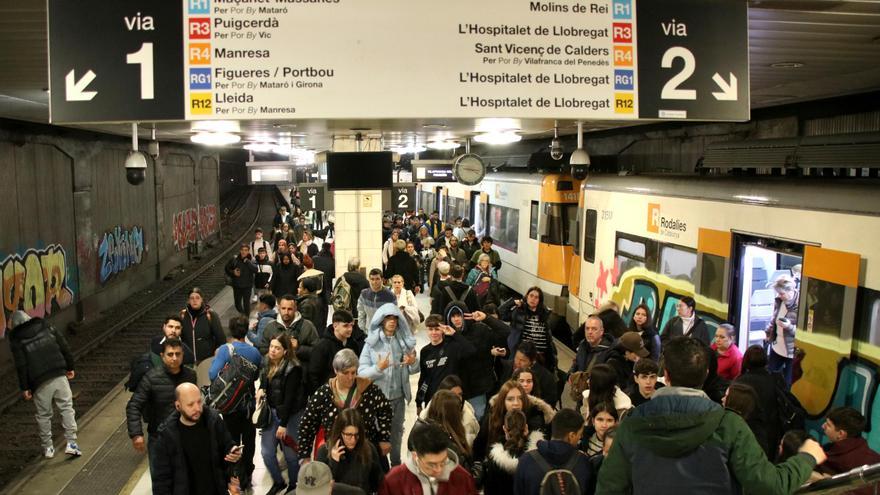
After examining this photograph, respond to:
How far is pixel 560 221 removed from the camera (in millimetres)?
15703

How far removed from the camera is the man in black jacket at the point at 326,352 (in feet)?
24.4

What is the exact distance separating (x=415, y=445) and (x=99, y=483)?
5340 millimetres

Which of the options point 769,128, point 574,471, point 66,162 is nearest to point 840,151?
point 574,471

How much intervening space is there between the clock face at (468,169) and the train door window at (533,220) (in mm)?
1314

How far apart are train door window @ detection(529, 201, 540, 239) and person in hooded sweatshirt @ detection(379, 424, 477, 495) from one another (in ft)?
40.6

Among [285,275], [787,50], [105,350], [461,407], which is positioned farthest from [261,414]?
[105,350]

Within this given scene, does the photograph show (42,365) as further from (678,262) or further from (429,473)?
(678,262)

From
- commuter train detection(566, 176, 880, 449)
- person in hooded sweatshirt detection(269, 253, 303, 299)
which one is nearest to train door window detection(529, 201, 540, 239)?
commuter train detection(566, 176, 880, 449)

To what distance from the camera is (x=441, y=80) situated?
5555 millimetres

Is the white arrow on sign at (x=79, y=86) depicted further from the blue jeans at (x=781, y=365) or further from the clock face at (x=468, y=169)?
the clock face at (x=468, y=169)

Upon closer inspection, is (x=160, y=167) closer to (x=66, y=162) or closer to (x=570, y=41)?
(x=66, y=162)

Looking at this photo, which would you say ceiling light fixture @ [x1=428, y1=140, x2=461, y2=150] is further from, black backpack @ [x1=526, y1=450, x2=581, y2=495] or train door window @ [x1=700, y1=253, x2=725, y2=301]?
black backpack @ [x1=526, y1=450, x2=581, y2=495]

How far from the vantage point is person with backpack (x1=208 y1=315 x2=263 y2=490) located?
280 inches

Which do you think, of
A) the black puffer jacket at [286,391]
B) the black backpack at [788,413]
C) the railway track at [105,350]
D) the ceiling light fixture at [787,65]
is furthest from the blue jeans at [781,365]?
the railway track at [105,350]
